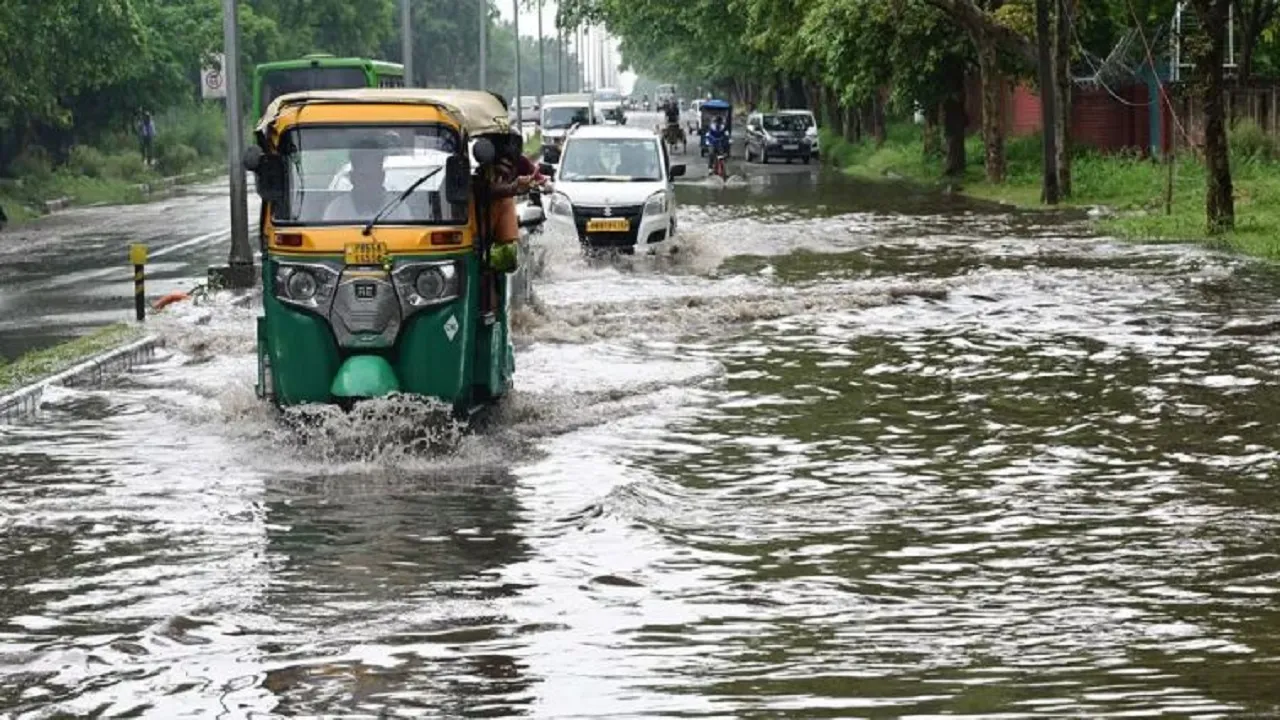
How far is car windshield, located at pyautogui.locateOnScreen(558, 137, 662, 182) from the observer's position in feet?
98.6

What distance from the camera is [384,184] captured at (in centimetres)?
1420

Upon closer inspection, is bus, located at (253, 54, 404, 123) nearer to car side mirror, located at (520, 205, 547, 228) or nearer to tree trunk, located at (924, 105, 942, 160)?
tree trunk, located at (924, 105, 942, 160)

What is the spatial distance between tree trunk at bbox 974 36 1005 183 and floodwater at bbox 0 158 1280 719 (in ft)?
73.4

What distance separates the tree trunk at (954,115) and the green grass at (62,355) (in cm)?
2882

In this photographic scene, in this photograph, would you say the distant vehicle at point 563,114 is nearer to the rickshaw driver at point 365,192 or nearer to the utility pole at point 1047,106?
the utility pole at point 1047,106

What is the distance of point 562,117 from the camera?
226 feet

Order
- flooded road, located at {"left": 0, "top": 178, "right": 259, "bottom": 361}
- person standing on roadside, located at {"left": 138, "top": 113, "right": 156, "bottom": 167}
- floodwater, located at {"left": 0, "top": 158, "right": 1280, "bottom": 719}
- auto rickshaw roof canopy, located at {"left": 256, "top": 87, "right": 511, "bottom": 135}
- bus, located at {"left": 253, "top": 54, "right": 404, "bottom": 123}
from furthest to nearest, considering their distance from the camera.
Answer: person standing on roadside, located at {"left": 138, "top": 113, "right": 156, "bottom": 167} → bus, located at {"left": 253, "top": 54, "right": 404, "bottom": 123} → flooded road, located at {"left": 0, "top": 178, "right": 259, "bottom": 361} → auto rickshaw roof canopy, located at {"left": 256, "top": 87, "right": 511, "bottom": 135} → floodwater, located at {"left": 0, "top": 158, "right": 1280, "bottom": 719}

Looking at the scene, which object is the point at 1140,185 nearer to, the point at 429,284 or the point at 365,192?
the point at 365,192

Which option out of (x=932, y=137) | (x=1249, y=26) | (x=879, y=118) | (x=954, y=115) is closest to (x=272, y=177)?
(x=1249, y=26)

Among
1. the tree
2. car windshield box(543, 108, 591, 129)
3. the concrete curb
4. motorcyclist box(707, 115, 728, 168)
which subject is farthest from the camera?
car windshield box(543, 108, 591, 129)

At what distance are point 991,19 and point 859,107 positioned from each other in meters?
22.6

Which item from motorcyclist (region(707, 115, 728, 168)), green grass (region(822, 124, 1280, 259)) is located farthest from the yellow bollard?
motorcyclist (region(707, 115, 728, 168))

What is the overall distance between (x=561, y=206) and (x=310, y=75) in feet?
59.1

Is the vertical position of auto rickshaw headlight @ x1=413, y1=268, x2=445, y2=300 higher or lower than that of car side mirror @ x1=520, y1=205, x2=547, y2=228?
lower
